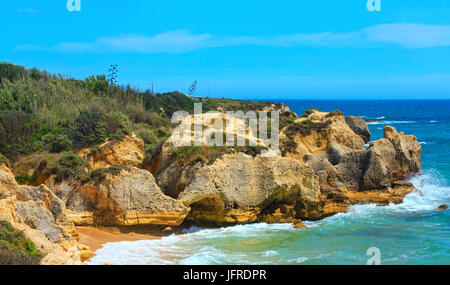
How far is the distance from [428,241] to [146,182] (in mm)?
8475

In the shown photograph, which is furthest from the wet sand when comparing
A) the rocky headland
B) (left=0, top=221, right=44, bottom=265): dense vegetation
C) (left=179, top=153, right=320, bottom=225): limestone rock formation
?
(left=0, top=221, right=44, bottom=265): dense vegetation

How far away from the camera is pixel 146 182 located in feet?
45.9

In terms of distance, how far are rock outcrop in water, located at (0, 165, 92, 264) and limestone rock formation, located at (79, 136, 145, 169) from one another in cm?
478

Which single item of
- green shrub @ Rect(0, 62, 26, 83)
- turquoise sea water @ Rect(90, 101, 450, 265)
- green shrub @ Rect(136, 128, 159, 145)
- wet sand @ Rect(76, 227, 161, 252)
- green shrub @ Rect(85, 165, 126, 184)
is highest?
green shrub @ Rect(0, 62, 26, 83)

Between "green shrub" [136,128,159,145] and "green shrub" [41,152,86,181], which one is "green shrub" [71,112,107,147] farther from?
"green shrub" [41,152,86,181]

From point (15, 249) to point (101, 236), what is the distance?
449cm

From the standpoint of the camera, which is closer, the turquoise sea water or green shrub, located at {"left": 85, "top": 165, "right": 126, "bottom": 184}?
the turquoise sea water

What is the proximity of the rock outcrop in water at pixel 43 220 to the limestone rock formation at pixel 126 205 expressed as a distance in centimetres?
174

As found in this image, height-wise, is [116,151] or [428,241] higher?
[116,151]

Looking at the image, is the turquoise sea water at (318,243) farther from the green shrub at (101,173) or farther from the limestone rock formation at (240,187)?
the green shrub at (101,173)

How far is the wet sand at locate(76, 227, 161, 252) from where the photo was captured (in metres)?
12.7
